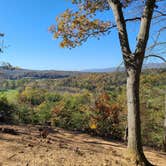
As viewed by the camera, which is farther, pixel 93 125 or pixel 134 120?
pixel 93 125

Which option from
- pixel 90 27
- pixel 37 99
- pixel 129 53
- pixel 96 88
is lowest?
pixel 37 99

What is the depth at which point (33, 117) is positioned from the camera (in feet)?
45.1

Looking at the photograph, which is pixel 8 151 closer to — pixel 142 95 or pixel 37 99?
pixel 142 95

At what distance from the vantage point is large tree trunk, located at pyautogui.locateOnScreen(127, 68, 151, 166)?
13.6 ft

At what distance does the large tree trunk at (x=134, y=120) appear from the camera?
13.6ft

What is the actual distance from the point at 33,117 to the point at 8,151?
9833mm

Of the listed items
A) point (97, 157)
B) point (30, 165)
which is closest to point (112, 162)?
point (97, 157)

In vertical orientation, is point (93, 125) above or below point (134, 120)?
below

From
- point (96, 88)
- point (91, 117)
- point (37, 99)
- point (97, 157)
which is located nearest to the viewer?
point (97, 157)

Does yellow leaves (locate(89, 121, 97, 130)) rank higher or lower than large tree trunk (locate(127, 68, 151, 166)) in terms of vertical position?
lower

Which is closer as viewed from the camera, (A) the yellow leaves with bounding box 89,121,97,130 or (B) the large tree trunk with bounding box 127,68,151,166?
(B) the large tree trunk with bounding box 127,68,151,166

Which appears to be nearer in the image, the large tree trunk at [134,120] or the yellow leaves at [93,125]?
the large tree trunk at [134,120]

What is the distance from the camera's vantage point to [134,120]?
4.12 meters

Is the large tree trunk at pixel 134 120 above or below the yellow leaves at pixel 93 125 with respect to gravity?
above
